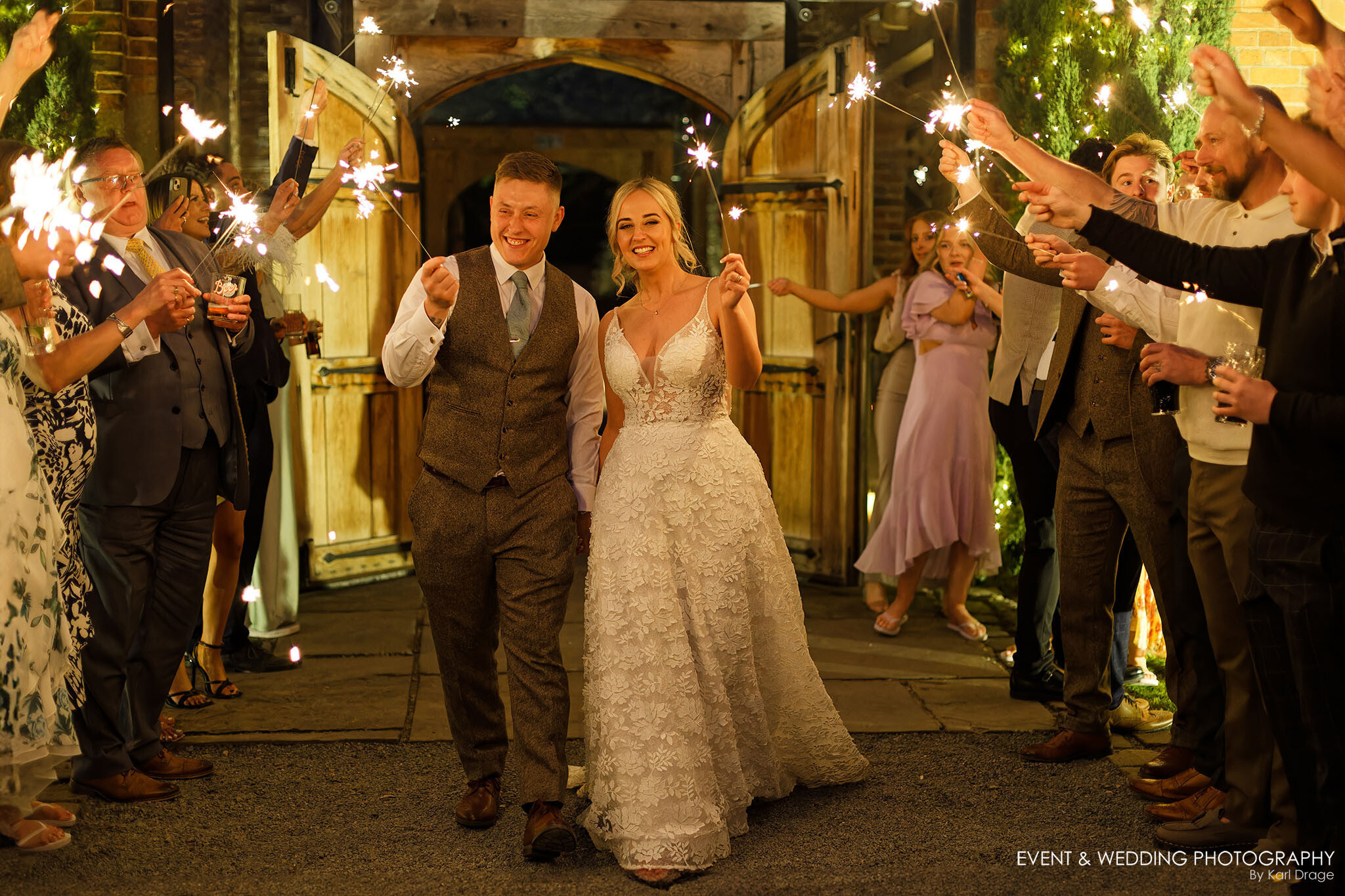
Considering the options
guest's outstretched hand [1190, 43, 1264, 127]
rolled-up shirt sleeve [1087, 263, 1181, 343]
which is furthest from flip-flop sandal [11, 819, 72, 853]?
guest's outstretched hand [1190, 43, 1264, 127]

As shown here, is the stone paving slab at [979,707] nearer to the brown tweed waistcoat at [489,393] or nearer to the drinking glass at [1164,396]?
the drinking glass at [1164,396]

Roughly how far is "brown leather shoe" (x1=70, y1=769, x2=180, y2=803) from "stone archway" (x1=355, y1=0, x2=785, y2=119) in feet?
15.1

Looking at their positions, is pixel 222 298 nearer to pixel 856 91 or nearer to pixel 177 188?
pixel 177 188

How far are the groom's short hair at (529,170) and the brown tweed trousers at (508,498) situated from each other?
23 centimetres

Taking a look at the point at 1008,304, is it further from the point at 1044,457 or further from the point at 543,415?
the point at 543,415

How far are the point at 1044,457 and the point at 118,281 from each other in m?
3.41

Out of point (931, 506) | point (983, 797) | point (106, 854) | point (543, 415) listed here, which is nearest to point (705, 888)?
point (983, 797)

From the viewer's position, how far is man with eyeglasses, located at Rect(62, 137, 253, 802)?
12.4ft

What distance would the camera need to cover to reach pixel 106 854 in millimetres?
3416

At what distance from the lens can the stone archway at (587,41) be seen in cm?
716

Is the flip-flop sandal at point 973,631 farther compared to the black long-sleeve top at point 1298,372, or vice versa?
the flip-flop sandal at point 973,631

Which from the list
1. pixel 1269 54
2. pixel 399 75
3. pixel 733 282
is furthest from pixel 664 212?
pixel 1269 54

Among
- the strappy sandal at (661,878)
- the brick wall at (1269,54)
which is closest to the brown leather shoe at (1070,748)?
the strappy sandal at (661,878)

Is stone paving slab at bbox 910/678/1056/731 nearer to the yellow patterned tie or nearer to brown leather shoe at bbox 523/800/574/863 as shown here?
brown leather shoe at bbox 523/800/574/863
